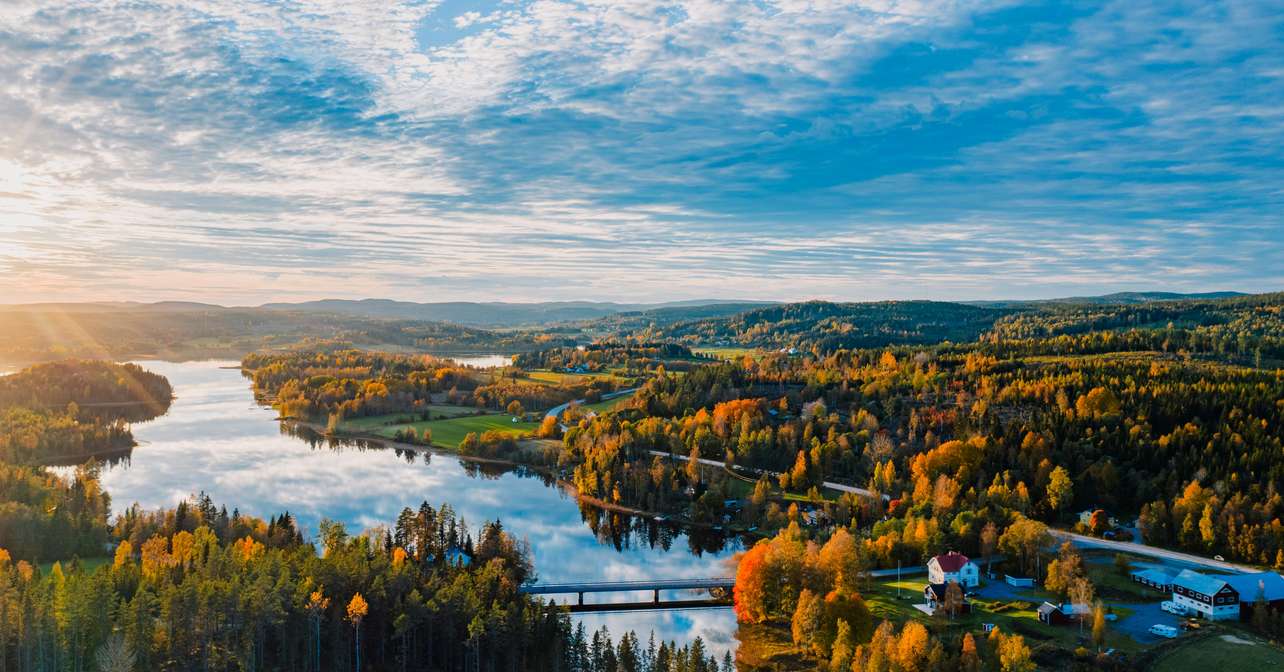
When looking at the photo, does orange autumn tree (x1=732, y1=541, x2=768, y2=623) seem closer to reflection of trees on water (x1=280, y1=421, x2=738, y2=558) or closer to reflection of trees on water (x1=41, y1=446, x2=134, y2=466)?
reflection of trees on water (x1=280, y1=421, x2=738, y2=558)

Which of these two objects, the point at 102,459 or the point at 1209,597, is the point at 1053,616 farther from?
the point at 102,459

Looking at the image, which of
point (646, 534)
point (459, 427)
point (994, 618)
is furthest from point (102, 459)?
point (994, 618)

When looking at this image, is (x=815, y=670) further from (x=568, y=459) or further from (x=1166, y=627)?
(x=568, y=459)

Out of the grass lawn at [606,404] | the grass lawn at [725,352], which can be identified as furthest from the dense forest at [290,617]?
the grass lawn at [725,352]

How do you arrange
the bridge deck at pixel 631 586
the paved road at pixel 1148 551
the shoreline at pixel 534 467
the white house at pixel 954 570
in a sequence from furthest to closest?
the shoreline at pixel 534 467 → the paved road at pixel 1148 551 → the bridge deck at pixel 631 586 → the white house at pixel 954 570

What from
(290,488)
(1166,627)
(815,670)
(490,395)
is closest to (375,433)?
(490,395)

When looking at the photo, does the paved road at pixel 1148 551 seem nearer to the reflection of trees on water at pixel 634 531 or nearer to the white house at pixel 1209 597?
the white house at pixel 1209 597
